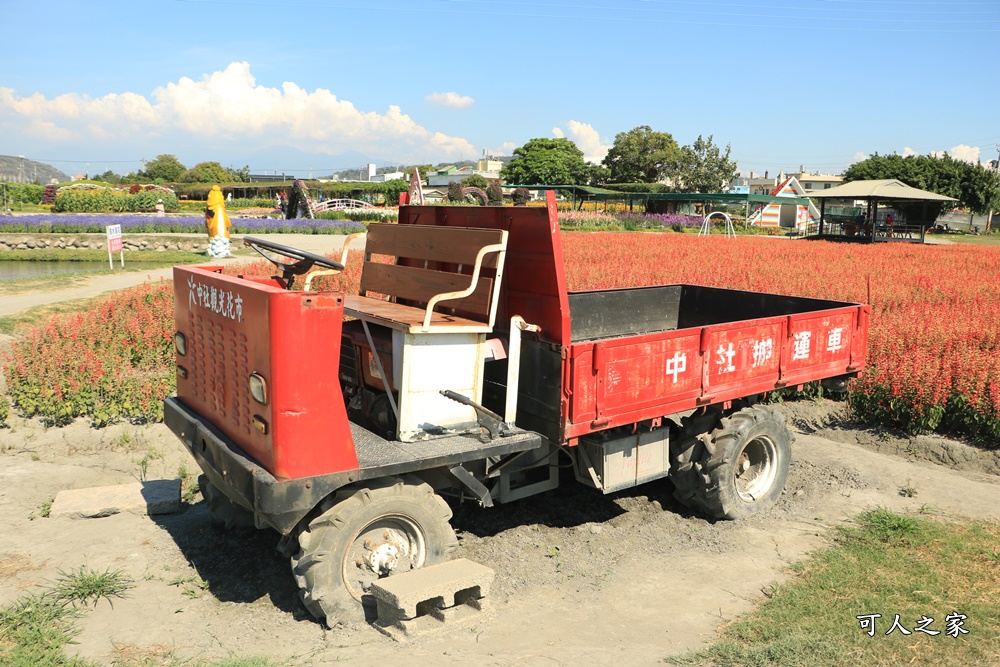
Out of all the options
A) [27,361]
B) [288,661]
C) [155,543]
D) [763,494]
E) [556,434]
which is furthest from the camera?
[27,361]

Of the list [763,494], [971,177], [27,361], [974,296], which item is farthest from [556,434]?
[971,177]

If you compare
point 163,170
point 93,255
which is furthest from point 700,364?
point 163,170

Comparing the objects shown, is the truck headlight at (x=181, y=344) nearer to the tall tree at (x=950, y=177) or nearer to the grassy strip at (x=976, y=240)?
the grassy strip at (x=976, y=240)

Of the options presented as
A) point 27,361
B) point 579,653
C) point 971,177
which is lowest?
point 579,653

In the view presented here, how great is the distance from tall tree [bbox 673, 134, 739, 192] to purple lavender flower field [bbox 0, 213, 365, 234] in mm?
49988

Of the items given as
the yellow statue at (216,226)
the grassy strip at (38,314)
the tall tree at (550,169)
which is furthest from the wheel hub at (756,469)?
the tall tree at (550,169)

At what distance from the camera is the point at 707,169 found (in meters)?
75.7

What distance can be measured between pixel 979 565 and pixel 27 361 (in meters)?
9.66

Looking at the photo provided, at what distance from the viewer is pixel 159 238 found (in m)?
28.3

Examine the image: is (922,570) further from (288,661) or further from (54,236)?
(54,236)

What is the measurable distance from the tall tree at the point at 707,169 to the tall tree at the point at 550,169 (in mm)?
16114

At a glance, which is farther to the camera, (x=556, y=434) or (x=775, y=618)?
(x=556, y=434)

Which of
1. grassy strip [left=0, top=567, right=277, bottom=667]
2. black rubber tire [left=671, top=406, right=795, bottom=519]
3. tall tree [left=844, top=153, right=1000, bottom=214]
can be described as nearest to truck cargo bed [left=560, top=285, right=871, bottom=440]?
black rubber tire [left=671, top=406, right=795, bottom=519]

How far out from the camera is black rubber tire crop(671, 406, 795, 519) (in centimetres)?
605
